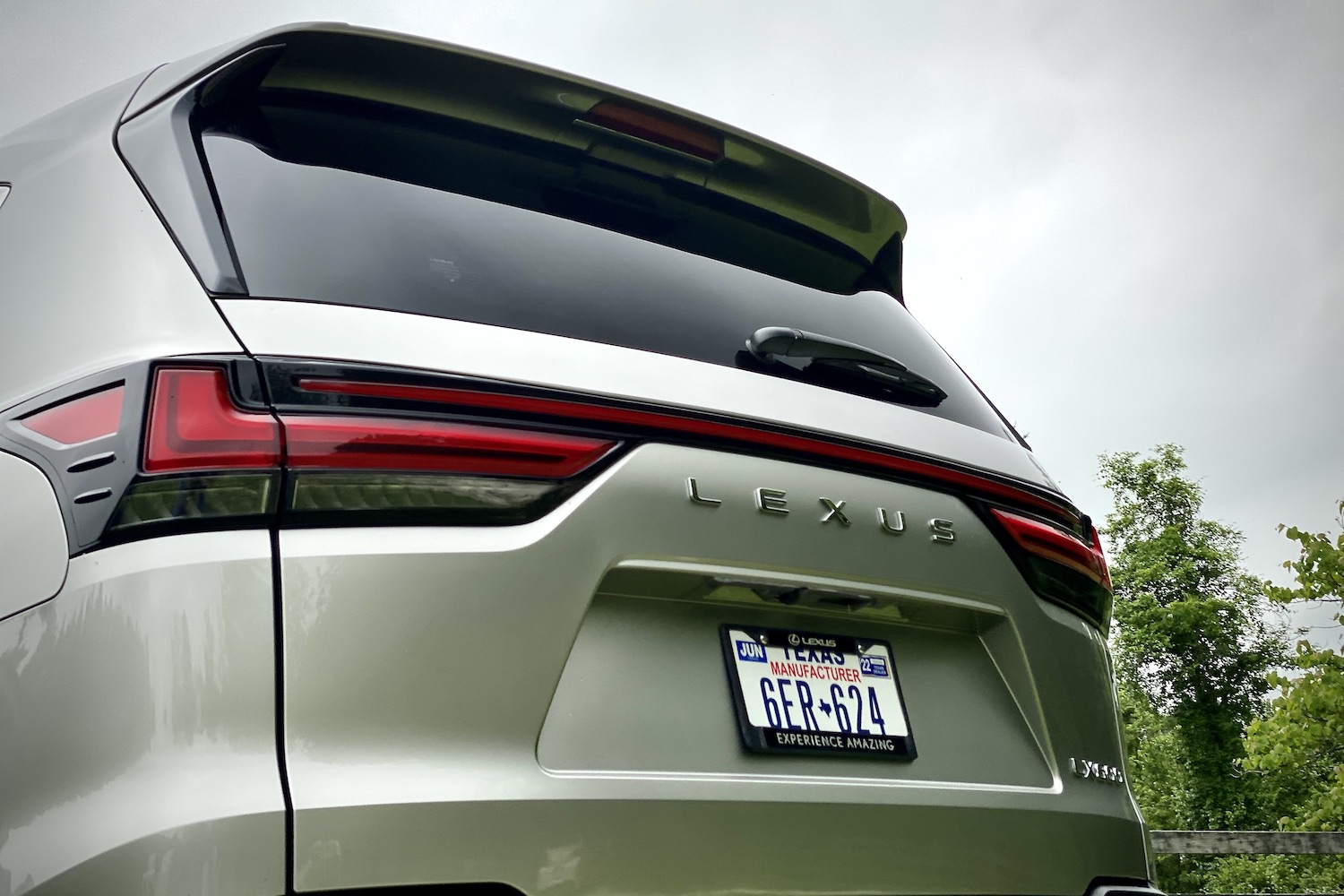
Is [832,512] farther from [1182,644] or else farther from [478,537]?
[1182,644]

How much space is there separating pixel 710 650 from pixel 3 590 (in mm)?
971

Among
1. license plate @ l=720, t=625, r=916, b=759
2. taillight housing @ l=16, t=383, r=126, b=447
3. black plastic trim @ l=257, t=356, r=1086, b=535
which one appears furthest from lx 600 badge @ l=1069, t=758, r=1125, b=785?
taillight housing @ l=16, t=383, r=126, b=447

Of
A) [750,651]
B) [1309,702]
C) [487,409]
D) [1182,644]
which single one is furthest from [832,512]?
[1182,644]

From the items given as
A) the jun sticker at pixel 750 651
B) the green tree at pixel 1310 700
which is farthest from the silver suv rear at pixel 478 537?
the green tree at pixel 1310 700

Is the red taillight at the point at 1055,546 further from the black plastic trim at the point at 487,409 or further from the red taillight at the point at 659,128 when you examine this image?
the red taillight at the point at 659,128

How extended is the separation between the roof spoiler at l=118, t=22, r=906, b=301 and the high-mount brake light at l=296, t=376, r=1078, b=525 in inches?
10.6

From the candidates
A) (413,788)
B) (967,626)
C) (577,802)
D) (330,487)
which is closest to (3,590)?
(330,487)

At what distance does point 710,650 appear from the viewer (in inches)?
67.7

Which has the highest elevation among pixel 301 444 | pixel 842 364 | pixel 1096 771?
pixel 842 364

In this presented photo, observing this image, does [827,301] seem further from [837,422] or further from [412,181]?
[412,181]

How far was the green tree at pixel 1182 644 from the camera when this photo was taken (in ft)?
131

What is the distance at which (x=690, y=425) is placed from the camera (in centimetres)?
172

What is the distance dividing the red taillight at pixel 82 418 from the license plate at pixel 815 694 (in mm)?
916

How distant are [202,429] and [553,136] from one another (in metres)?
0.92
